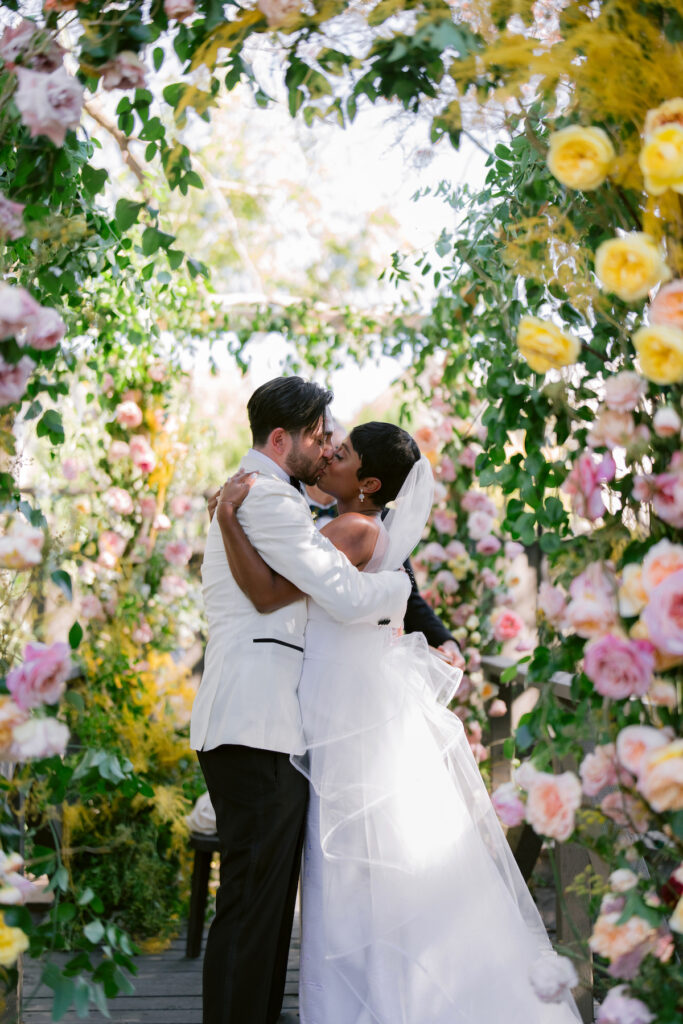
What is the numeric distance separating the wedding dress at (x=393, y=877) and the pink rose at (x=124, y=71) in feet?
4.17

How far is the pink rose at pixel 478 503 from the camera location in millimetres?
4070

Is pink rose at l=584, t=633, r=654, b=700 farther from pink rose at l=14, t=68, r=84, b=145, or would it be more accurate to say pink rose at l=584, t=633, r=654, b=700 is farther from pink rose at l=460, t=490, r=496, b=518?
pink rose at l=460, t=490, r=496, b=518

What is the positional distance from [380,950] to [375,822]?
27 centimetres

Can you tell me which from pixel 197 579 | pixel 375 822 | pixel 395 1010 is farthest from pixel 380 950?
pixel 197 579

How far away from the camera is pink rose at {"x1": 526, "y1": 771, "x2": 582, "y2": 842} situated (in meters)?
1.32

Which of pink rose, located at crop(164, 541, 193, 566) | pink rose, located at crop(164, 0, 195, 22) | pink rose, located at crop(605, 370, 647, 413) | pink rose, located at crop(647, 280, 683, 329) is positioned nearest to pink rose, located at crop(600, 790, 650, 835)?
pink rose, located at crop(605, 370, 647, 413)

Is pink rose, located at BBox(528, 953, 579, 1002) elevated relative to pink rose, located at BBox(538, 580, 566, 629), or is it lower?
lower

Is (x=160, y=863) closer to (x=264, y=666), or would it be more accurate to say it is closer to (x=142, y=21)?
(x=264, y=666)

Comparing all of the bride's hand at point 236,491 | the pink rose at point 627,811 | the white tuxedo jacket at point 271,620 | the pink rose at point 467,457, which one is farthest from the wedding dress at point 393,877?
the pink rose at point 467,457

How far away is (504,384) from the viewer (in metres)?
1.81

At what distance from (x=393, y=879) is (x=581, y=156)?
A: 1.58 m

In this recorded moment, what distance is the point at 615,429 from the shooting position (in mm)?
1387

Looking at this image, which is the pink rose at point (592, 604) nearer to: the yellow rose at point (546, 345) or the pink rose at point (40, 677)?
the yellow rose at point (546, 345)

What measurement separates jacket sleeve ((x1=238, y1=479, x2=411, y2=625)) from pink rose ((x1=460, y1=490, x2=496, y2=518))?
1.78 metres
